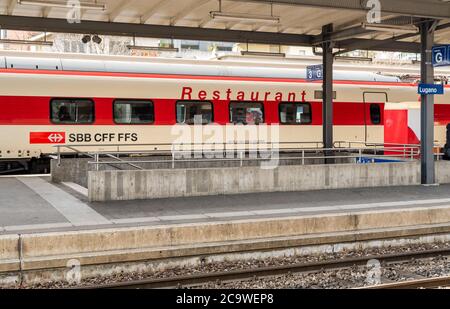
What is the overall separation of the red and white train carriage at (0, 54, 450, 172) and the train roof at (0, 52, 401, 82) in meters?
0.03

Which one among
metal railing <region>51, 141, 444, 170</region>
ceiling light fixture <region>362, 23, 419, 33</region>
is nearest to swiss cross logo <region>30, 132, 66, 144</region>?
metal railing <region>51, 141, 444, 170</region>

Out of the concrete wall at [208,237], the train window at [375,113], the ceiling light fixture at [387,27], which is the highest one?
the ceiling light fixture at [387,27]

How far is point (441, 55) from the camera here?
49.6 feet

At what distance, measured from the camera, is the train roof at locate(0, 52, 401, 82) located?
57.8ft

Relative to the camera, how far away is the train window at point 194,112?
19250 mm

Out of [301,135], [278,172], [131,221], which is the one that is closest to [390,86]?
[301,135]

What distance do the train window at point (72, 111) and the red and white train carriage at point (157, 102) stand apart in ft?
0.10

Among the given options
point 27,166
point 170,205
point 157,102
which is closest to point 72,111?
point 27,166

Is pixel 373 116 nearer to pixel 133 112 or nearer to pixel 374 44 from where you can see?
pixel 374 44

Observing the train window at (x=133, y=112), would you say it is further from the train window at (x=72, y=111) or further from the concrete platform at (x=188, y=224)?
the concrete platform at (x=188, y=224)

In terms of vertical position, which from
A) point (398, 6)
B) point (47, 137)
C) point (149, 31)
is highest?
point (398, 6)

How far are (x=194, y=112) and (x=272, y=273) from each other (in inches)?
440

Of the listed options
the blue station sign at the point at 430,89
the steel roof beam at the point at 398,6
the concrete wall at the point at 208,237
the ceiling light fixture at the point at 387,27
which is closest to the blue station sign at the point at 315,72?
the ceiling light fixture at the point at 387,27

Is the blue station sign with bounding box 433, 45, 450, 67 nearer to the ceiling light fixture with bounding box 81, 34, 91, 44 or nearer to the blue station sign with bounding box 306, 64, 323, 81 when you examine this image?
the blue station sign with bounding box 306, 64, 323, 81
